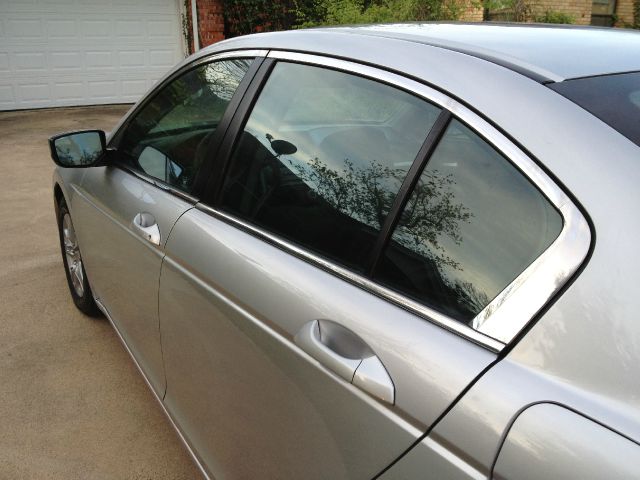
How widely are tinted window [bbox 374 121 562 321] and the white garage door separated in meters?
12.0

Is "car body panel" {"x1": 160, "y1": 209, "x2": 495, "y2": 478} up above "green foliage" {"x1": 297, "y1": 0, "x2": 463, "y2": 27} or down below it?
below

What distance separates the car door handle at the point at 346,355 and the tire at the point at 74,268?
8.17 feet

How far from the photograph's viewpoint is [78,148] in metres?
2.78

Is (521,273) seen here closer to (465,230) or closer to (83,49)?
(465,230)

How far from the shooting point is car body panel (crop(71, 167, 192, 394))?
2.13 m

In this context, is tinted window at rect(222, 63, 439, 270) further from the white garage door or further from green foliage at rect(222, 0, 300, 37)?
the white garage door

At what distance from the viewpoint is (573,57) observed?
1.35 meters

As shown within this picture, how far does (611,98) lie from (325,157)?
0.74 m

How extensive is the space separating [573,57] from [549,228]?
0.54 meters

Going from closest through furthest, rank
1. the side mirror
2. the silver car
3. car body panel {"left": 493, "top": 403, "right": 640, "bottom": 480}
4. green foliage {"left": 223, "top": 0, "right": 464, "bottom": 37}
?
car body panel {"left": 493, "top": 403, "right": 640, "bottom": 480}, the silver car, the side mirror, green foliage {"left": 223, "top": 0, "right": 464, "bottom": 37}

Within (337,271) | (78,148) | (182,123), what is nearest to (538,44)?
(337,271)

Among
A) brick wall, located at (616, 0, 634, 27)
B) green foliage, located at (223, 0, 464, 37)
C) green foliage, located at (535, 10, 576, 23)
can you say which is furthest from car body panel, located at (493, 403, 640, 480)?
brick wall, located at (616, 0, 634, 27)

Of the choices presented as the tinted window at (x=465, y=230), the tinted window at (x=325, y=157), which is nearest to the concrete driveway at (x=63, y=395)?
the tinted window at (x=325, y=157)

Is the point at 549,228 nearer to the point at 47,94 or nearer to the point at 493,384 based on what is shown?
the point at 493,384
